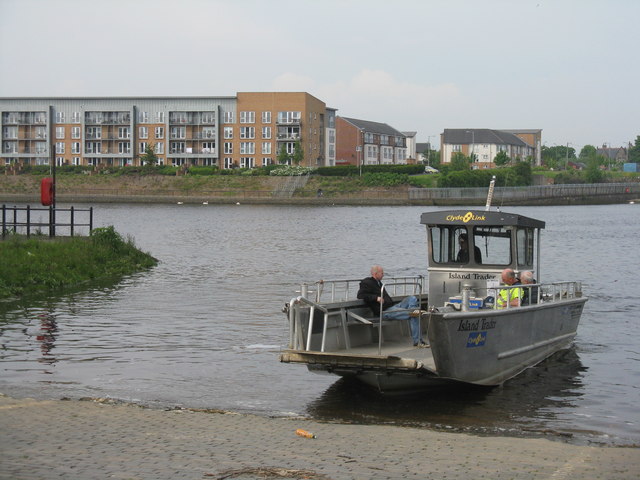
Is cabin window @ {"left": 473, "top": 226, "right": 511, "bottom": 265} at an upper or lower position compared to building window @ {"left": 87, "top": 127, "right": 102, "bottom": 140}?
lower

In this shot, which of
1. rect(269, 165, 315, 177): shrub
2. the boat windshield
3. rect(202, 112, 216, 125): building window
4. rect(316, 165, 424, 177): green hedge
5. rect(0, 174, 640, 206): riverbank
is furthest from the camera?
rect(202, 112, 216, 125): building window

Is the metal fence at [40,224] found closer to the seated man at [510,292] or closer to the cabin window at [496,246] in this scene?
the cabin window at [496,246]

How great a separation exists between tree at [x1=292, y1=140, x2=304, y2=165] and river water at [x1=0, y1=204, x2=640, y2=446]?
101251 millimetres

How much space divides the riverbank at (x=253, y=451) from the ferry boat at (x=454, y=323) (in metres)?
2.11

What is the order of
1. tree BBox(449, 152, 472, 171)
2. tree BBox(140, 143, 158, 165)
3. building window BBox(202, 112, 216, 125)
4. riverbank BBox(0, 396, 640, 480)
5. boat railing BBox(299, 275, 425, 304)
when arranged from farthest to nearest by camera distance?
tree BBox(449, 152, 472, 171)
building window BBox(202, 112, 216, 125)
tree BBox(140, 143, 158, 165)
boat railing BBox(299, 275, 425, 304)
riverbank BBox(0, 396, 640, 480)

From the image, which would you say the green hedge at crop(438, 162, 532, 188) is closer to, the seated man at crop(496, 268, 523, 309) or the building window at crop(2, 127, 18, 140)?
the building window at crop(2, 127, 18, 140)

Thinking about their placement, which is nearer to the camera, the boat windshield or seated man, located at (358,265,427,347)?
seated man, located at (358,265,427,347)

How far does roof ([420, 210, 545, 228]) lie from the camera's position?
20.5m

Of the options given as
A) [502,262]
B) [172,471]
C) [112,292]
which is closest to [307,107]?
[112,292]

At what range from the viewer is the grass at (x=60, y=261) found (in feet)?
105

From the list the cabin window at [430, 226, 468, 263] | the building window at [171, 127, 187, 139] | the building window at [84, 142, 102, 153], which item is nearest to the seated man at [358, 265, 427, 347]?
the cabin window at [430, 226, 468, 263]

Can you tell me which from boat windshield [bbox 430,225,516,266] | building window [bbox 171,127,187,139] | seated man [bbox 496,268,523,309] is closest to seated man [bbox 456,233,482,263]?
boat windshield [bbox 430,225,516,266]

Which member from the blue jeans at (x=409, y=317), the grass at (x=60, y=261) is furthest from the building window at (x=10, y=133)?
the blue jeans at (x=409, y=317)

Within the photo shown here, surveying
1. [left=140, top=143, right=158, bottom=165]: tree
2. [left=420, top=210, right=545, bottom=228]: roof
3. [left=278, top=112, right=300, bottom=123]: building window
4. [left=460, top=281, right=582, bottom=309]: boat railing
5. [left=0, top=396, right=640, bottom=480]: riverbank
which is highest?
[left=278, top=112, right=300, bottom=123]: building window
